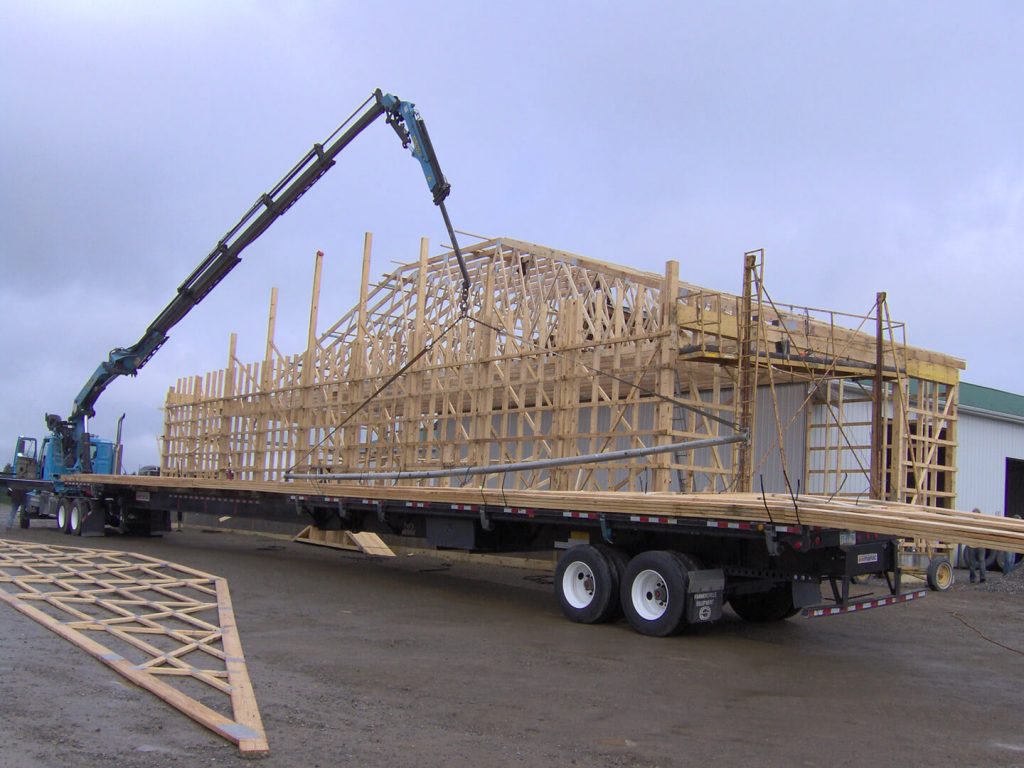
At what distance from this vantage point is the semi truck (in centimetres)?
1020

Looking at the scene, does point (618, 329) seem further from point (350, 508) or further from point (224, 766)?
point (224, 766)

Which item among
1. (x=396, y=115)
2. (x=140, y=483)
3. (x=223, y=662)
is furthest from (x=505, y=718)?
(x=140, y=483)

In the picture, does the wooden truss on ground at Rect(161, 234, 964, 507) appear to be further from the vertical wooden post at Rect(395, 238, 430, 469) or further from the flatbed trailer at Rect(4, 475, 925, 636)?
the flatbed trailer at Rect(4, 475, 925, 636)

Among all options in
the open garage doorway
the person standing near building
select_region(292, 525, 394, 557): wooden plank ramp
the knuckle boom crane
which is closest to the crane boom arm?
the knuckle boom crane

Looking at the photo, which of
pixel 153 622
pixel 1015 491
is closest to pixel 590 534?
pixel 153 622

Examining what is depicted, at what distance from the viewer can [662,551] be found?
35.5 feet

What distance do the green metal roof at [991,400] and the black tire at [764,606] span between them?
45.1ft

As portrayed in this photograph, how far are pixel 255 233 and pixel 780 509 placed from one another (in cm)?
1539

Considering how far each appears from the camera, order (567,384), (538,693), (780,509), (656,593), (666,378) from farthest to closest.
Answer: (567,384)
(666,378)
(656,593)
(780,509)
(538,693)

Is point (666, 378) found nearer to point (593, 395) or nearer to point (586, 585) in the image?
point (593, 395)

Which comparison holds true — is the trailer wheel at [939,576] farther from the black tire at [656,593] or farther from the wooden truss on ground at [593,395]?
the black tire at [656,593]

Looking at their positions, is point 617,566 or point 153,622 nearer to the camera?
point 153,622

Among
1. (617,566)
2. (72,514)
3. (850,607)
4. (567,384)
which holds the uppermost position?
(567,384)

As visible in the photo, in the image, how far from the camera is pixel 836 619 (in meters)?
13.2
